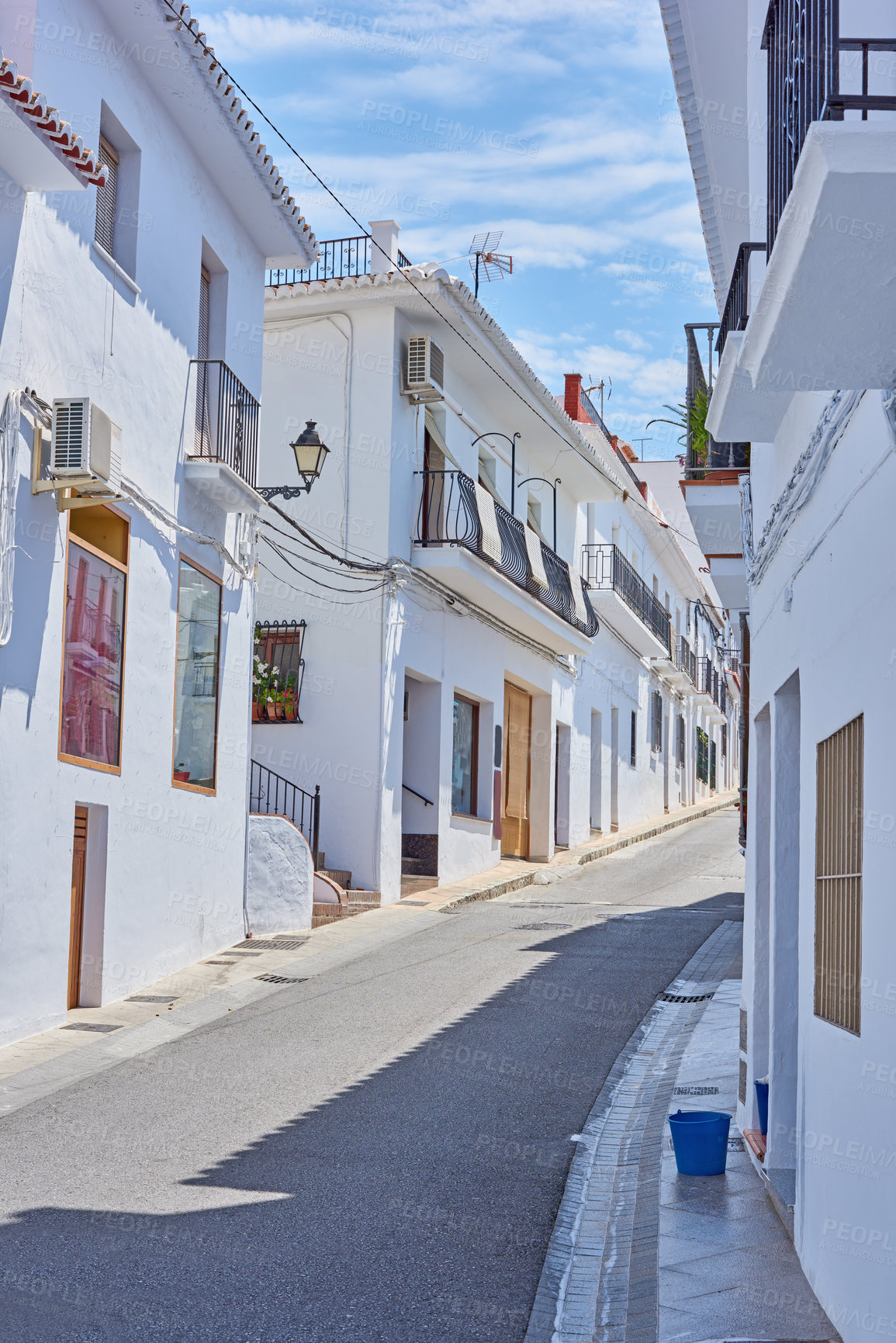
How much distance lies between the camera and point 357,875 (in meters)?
15.8

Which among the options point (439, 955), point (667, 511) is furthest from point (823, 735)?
point (667, 511)

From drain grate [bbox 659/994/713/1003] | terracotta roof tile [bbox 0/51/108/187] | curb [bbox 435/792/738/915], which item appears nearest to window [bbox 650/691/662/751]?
curb [bbox 435/792/738/915]

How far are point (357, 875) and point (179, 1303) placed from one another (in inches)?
449

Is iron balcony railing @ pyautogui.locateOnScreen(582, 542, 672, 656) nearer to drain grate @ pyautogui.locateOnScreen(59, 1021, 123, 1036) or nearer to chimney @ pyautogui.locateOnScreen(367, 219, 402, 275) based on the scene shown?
chimney @ pyautogui.locateOnScreen(367, 219, 402, 275)

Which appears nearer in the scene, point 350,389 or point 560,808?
point 350,389

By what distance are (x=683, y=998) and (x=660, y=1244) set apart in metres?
5.70

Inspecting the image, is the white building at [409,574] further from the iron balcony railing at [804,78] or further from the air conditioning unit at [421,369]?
the iron balcony railing at [804,78]

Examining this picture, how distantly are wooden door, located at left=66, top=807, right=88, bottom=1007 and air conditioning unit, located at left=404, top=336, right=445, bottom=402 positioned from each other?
8.44 m

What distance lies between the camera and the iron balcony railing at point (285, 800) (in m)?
15.7

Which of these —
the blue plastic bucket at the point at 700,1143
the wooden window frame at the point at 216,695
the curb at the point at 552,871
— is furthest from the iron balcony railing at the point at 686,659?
the blue plastic bucket at the point at 700,1143

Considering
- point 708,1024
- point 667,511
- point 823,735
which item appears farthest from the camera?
point 667,511

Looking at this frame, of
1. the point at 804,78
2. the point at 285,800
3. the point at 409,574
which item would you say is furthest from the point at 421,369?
the point at 804,78

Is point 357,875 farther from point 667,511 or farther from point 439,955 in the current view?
point 667,511

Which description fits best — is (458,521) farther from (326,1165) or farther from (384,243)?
(326,1165)
